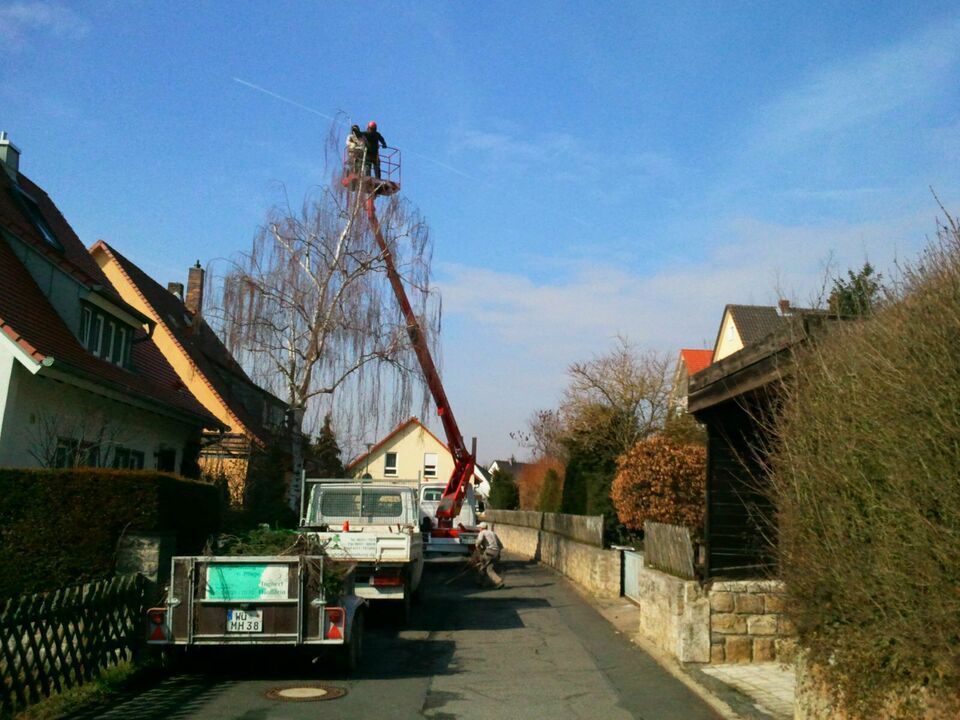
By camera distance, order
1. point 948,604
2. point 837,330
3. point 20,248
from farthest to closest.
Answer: point 20,248, point 837,330, point 948,604

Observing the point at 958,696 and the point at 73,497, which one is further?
the point at 73,497

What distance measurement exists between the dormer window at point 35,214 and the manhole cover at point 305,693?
1302cm

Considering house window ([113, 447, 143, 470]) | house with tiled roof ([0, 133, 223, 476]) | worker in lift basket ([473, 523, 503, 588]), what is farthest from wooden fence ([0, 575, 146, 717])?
worker in lift basket ([473, 523, 503, 588])

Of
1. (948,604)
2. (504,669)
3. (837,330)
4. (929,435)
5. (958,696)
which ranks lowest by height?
(504,669)

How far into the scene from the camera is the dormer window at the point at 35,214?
19781mm

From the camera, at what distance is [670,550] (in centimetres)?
1261

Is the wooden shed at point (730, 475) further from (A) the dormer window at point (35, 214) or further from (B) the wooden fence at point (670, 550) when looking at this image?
→ (A) the dormer window at point (35, 214)

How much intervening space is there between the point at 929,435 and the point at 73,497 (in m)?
8.73

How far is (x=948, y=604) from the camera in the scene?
495 cm

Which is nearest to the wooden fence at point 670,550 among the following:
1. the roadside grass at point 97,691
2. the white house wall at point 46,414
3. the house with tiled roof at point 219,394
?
the roadside grass at point 97,691

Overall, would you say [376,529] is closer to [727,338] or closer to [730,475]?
[730,475]

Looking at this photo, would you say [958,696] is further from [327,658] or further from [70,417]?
[70,417]

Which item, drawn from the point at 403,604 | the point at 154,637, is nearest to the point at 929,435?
the point at 154,637

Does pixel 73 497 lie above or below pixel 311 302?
below
